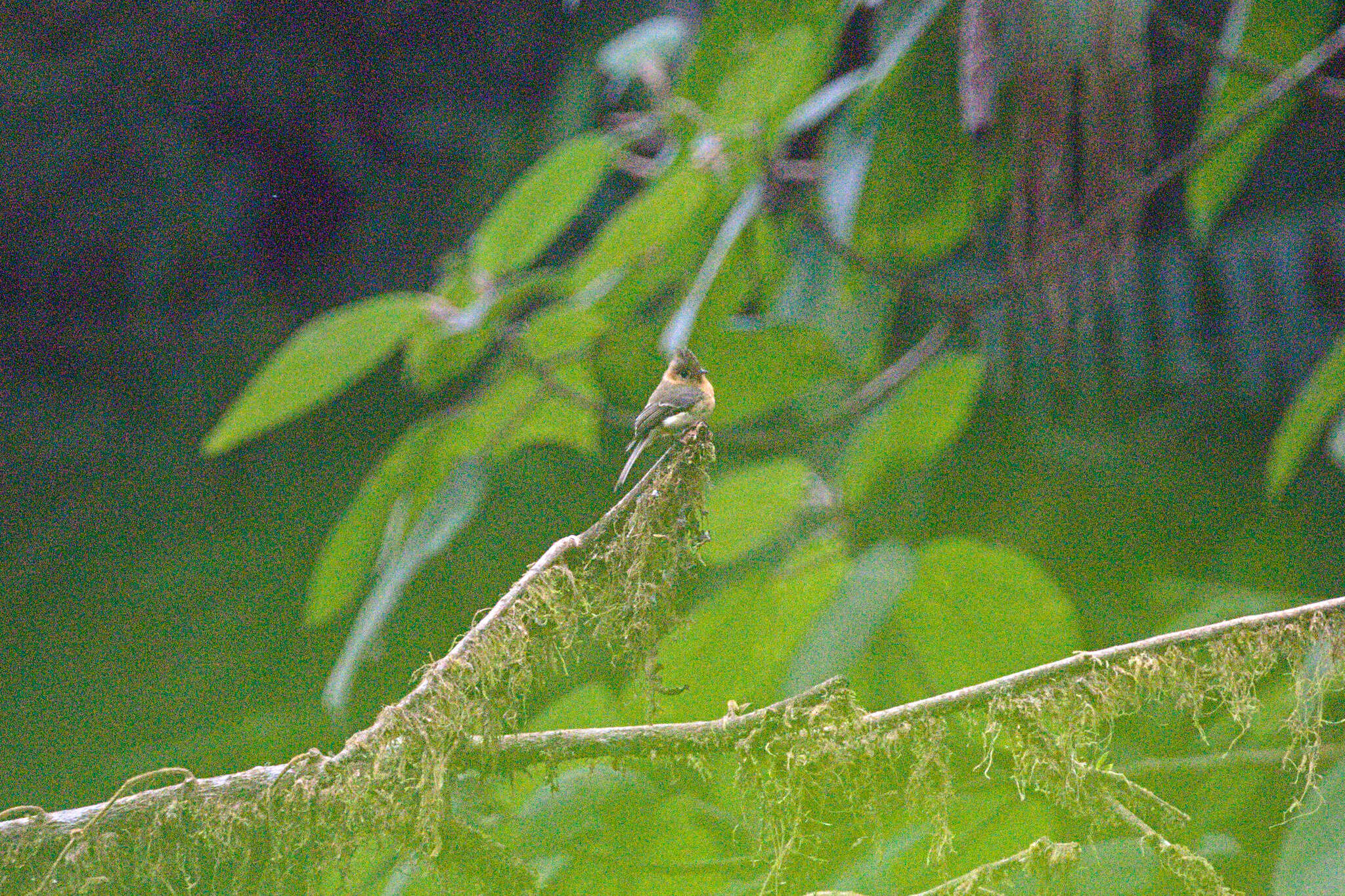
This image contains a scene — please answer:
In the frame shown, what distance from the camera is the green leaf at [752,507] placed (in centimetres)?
66

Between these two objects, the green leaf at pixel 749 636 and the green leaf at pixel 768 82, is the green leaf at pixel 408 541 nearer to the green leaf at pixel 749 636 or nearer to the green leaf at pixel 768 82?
the green leaf at pixel 749 636

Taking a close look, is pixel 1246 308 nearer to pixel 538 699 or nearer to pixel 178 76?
pixel 538 699

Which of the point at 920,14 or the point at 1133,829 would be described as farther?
the point at 920,14

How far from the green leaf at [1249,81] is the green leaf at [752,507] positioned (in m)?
0.39

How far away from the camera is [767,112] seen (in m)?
0.77

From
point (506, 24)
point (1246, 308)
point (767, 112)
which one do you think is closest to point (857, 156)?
point (767, 112)

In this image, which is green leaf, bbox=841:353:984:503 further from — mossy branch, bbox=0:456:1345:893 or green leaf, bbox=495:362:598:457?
mossy branch, bbox=0:456:1345:893

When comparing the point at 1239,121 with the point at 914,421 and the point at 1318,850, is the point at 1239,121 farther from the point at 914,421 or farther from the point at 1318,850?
the point at 1318,850

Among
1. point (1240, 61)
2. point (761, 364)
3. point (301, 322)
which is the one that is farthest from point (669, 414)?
point (301, 322)

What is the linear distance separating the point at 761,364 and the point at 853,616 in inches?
8.2

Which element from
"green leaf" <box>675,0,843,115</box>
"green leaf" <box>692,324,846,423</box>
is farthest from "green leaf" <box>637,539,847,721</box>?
"green leaf" <box>675,0,843,115</box>

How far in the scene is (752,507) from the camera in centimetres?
67

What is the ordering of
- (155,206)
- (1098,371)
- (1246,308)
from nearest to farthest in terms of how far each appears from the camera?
1. (1098,371)
2. (1246,308)
3. (155,206)

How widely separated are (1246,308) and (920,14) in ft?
2.74
